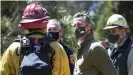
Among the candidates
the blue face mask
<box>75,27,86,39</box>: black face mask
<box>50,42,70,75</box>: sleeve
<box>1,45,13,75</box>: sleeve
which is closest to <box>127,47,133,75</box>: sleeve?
the blue face mask

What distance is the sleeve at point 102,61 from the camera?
14.6 ft

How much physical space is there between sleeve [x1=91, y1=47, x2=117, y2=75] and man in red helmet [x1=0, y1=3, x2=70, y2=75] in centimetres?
61

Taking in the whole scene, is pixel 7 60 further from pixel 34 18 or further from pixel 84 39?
pixel 84 39

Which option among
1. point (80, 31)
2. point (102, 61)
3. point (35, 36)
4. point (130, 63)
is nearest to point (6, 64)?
point (35, 36)

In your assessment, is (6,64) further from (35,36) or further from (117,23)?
(117,23)

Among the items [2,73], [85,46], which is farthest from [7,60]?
[85,46]

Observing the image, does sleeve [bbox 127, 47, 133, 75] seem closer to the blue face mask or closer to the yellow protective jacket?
the blue face mask

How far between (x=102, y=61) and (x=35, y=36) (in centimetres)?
91

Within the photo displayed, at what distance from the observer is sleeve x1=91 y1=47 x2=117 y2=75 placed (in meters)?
4.45

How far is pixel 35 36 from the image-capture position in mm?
3846

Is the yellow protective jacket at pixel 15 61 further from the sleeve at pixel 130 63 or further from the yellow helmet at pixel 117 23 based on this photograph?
the yellow helmet at pixel 117 23

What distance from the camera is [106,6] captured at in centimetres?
2008

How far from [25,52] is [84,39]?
1.12 metres

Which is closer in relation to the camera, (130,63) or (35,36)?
(35,36)
